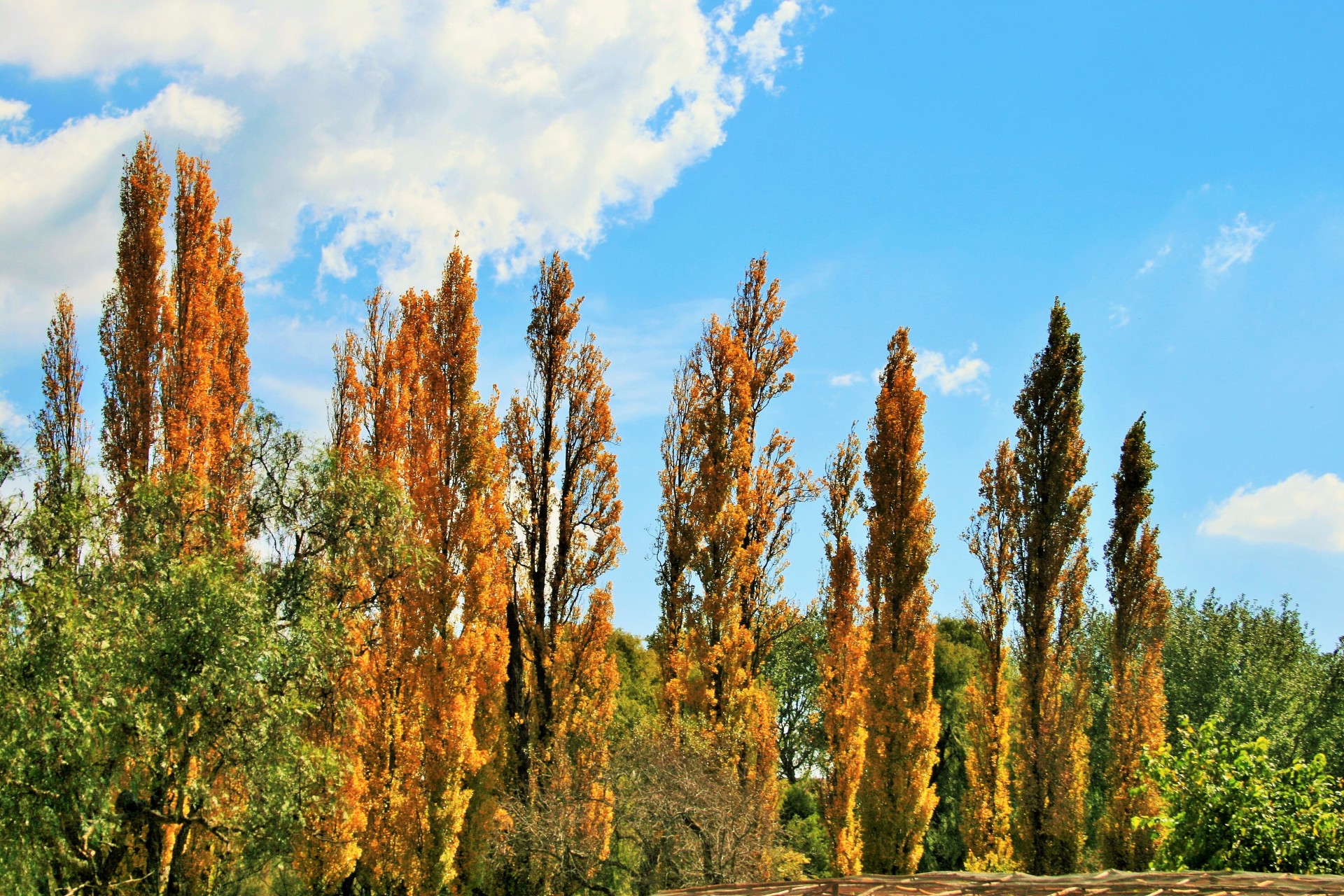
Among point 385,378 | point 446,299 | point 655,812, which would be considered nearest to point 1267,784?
point 655,812

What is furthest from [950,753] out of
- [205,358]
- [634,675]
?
[205,358]

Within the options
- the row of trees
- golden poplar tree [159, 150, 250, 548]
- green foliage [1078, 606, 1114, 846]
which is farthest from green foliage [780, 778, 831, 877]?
golden poplar tree [159, 150, 250, 548]

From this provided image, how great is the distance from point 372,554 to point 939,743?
2678cm

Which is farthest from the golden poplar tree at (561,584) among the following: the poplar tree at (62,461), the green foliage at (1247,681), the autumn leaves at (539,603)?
the green foliage at (1247,681)

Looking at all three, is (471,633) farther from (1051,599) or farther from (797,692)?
(797,692)

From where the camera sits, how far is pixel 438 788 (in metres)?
18.4

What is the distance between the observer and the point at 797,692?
140 ft

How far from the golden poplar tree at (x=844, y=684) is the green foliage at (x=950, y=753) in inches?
203

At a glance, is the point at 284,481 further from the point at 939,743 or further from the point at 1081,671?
the point at 939,743

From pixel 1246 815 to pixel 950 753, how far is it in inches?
929

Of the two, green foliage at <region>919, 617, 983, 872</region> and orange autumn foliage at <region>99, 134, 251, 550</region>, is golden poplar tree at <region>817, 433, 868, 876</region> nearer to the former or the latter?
green foliage at <region>919, 617, 983, 872</region>

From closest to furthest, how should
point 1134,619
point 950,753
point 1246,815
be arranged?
point 1246,815
point 1134,619
point 950,753

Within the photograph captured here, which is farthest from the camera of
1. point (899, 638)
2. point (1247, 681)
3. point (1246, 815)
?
point (1247, 681)

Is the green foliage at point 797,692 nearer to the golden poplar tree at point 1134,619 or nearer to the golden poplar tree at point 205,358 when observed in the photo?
the golden poplar tree at point 1134,619
